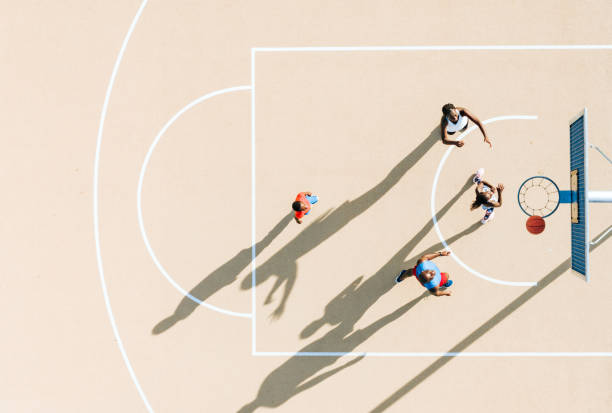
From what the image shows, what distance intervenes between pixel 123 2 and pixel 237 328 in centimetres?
641

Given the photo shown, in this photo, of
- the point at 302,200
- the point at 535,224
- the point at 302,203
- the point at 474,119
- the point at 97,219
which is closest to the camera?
the point at 474,119

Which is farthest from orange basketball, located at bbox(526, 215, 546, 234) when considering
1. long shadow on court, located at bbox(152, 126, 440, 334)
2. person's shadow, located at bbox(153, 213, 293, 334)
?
person's shadow, located at bbox(153, 213, 293, 334)

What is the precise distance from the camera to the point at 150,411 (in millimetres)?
8328

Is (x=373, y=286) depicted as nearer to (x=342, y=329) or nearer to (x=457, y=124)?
(x=342, y=329)

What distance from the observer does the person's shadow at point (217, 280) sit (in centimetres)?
830

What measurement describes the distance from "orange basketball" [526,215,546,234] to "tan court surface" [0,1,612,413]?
0.39 feet

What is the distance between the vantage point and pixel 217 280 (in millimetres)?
8328

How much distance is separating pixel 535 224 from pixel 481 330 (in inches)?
84.7

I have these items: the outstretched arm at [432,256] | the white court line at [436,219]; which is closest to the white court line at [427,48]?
the white court line at [436,219]

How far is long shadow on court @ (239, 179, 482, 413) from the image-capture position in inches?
323

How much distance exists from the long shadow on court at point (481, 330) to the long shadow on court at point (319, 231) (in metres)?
2.59

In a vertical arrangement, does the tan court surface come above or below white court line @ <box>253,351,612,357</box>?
above

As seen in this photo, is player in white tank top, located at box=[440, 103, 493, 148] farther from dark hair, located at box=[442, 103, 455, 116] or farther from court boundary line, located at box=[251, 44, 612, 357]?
court boundary line, located at box=[251, 44, 612, 357]

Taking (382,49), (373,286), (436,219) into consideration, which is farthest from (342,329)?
(382,49)
